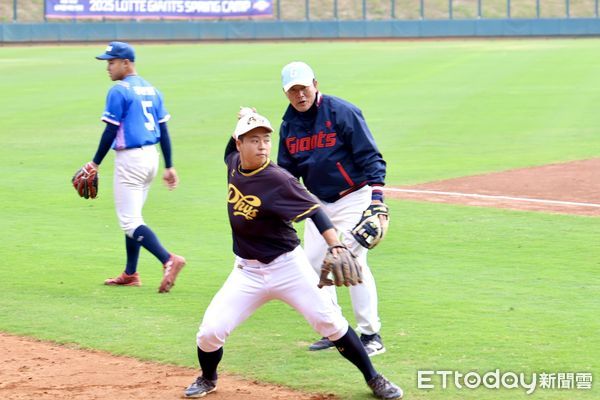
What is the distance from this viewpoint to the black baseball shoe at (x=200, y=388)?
6340 mm

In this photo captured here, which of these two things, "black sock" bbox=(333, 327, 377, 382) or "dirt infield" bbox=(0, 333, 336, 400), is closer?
"black sock" bbox=(333, 327, 377, 382)

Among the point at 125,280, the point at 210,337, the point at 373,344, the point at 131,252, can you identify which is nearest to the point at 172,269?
the point at 131,252

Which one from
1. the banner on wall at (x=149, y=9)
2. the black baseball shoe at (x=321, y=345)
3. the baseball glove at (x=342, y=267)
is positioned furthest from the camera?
the banner on wall at (x=149, y=9)

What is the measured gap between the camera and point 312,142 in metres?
7.16

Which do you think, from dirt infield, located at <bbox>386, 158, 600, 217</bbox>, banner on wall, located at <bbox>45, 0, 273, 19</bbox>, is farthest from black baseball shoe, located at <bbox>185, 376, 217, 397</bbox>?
banner on wall, located at <bbox>45, 0, 273, 19</bbox>

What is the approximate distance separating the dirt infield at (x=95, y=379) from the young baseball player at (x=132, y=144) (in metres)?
1.60

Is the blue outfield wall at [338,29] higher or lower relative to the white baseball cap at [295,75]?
higher

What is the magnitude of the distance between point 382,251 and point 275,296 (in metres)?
4.48

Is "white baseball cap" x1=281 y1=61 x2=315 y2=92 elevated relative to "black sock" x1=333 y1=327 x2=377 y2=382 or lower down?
elevated

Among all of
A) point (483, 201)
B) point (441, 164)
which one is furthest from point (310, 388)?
point (441, 164)

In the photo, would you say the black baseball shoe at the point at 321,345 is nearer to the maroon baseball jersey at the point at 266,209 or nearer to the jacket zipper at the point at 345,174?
the jacket zipper at the point at 345,174

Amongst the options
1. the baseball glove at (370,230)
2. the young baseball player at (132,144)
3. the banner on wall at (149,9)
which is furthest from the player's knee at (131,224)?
the banner on wall at (149,9)

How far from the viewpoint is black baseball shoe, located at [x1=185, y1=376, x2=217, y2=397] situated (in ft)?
20.8

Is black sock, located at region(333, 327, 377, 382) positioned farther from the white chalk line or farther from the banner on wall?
the banner on wall
